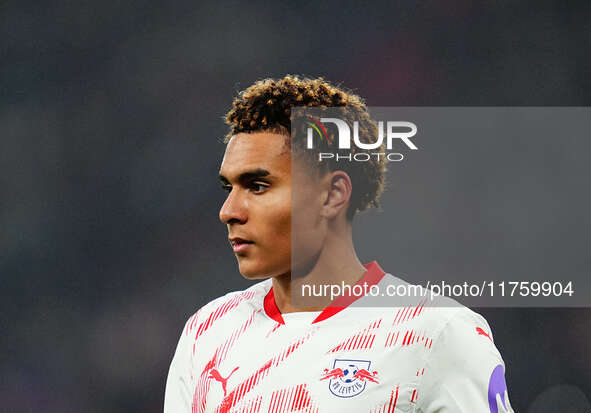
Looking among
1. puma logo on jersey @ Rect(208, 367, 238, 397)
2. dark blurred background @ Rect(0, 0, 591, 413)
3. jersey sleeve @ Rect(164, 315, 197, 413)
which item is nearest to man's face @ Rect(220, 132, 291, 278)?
puma logo on jersey @ Rect(208, 367, 238, 397)

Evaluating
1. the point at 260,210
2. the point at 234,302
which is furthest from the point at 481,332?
the point at 234,302

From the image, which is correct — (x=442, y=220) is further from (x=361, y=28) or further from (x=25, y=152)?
(x=25, y=152)

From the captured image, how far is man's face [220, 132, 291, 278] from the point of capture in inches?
80.7

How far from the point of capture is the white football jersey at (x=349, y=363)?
192 centimetres

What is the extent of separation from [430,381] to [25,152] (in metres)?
4.57

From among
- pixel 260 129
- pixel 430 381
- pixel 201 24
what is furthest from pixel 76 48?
pixel 430 381

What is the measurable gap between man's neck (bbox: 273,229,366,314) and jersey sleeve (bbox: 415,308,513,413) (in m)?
0.33

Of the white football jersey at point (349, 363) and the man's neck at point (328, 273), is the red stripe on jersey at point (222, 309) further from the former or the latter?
the man's neck at point (328, 273)

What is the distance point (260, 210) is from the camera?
2.05 metres

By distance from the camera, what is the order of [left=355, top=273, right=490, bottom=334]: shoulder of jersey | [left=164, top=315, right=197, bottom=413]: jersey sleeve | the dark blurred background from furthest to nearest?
the dark blurred background → [left=164, top=315, right=197, bottom=413]: jersey sleeve → [left=355, top=273, right=490, bottom=334]: shoulder of jersey

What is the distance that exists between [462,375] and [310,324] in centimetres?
46

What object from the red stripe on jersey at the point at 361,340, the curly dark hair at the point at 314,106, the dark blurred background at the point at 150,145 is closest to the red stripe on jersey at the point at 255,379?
the red stripe on jersey at the point at 361,340

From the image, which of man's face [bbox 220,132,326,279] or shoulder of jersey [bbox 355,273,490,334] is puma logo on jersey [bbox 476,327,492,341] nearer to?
shoulder of jersey [bbox 355,273,490,334]

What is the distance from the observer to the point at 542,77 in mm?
5438
